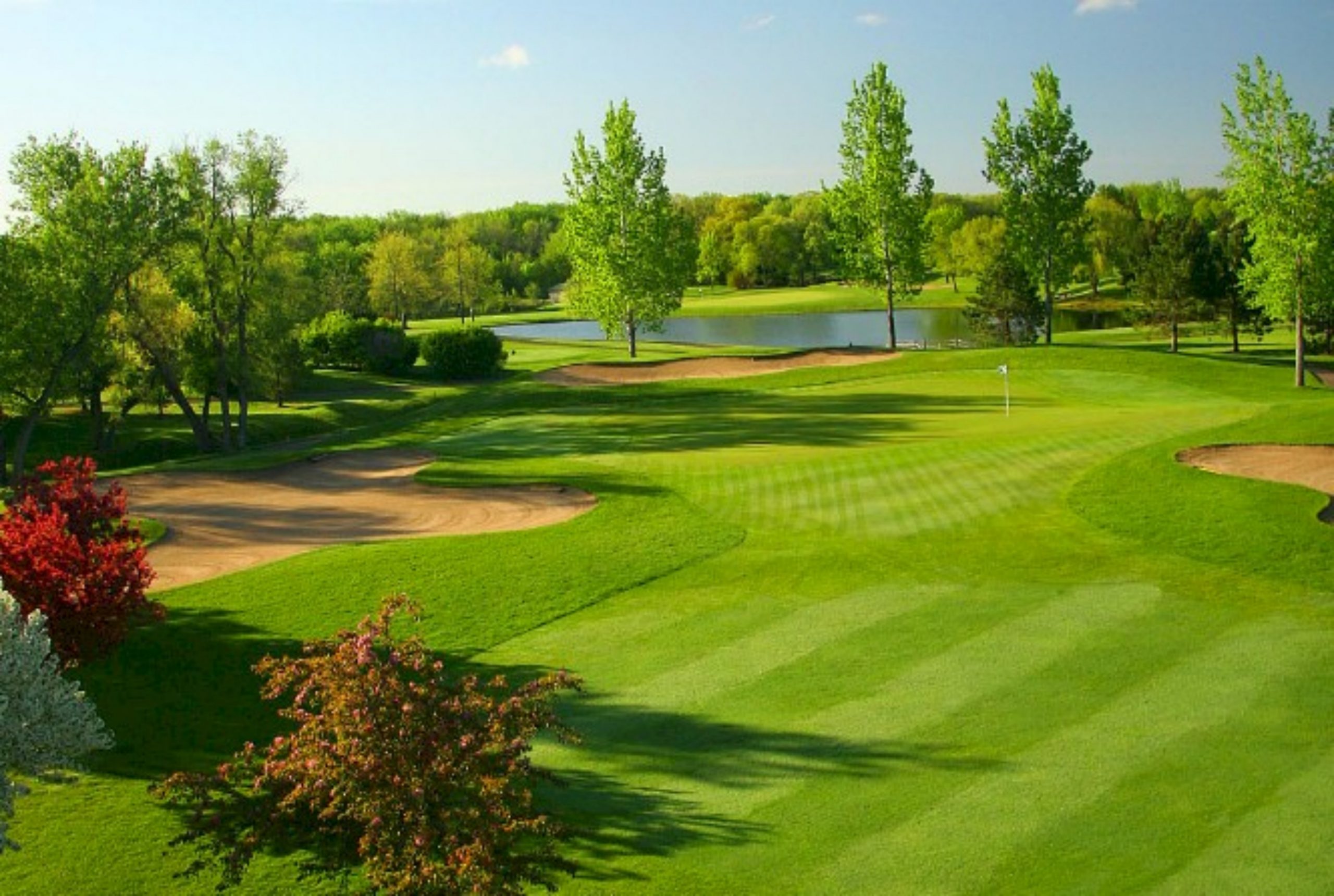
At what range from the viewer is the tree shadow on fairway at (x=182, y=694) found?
51.4 ft

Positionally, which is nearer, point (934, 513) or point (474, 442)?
point (934, 513)

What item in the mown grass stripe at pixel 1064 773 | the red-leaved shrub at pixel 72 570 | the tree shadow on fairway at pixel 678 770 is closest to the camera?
the mown grass stripe at pixel 1064 773

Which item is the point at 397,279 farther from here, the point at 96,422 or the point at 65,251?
the point at 65,251

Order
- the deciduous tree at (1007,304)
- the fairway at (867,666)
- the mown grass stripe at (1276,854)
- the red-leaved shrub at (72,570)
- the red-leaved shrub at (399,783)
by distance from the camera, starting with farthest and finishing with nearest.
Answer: the deciduous tree at (1007,304) < the red-leaved shrub at (72,570) < the fairway at (867,666) < the mown grass stripe at (1276,854) < the red-leaved shrub at (399,783)

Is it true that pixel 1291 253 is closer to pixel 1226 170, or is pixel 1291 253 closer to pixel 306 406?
pixel 1226 170

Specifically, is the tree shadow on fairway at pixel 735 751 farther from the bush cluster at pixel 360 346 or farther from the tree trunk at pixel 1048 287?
the bush cluster at pixel 360 346

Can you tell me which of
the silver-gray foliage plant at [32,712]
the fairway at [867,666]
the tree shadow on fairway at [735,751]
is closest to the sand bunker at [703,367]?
the fairway at [867,666]

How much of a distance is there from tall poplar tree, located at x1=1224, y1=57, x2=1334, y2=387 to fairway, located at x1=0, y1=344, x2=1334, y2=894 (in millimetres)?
17044

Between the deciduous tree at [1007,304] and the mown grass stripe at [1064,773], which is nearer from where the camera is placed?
the mown grass stripe at [1064,773]

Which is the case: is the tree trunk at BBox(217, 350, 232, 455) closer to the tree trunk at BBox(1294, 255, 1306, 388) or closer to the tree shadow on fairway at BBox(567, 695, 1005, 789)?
the tree shadow on fairway at BBox(567, 695, 1005, 789)

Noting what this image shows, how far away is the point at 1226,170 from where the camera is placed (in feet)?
160

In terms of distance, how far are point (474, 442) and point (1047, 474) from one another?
20.0 m

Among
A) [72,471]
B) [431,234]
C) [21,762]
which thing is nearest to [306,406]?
[72,471]

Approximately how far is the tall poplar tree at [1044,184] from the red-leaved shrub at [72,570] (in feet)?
187
